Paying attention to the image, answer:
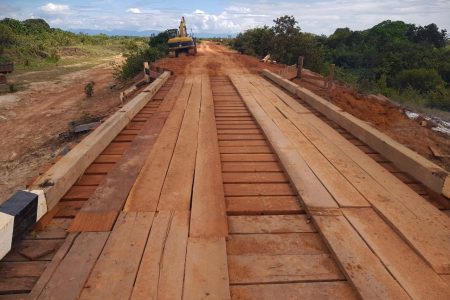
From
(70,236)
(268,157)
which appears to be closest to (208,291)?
(70,236)

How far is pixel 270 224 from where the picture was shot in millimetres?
2555

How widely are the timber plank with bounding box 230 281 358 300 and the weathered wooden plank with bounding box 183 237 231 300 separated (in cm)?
8

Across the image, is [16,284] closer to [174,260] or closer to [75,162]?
[174,260]

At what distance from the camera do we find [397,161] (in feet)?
11.8

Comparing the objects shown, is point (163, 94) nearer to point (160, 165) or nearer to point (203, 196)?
point (160, 165)

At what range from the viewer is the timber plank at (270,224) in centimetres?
248

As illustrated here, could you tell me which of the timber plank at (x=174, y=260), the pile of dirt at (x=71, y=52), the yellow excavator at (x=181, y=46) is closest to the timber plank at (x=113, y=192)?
the timber plank at (x=174, y=260)

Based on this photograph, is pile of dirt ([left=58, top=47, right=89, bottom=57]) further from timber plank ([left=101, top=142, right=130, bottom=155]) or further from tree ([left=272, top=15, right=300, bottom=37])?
timber plank ([left=101, top=142, right=130, bottom=155])

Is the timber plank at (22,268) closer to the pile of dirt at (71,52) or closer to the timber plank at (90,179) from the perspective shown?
the timber plank at (90,179)

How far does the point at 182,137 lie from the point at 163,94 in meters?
3.55

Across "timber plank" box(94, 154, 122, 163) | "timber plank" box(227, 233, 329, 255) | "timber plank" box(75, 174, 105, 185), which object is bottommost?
"timber plank" box(227, 233, 329, 255)

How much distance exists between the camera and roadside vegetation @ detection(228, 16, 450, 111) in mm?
19928

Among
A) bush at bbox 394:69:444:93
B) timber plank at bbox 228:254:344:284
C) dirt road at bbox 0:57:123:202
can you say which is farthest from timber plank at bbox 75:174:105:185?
bush at bbox 394:69:444:93

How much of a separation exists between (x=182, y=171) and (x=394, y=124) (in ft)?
21.8
